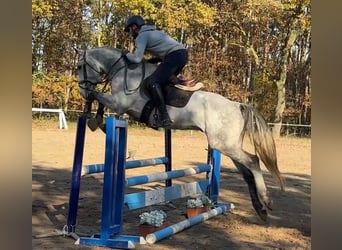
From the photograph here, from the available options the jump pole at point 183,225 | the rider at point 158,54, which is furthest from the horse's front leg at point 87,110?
the jump pole at point 183,225

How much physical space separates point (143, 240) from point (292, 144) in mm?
8962

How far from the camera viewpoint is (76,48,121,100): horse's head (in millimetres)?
3883

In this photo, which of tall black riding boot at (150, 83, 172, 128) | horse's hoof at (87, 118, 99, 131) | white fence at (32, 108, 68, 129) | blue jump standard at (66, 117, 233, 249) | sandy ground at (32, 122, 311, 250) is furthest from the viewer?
white fence at (32, 108, 68, 129)

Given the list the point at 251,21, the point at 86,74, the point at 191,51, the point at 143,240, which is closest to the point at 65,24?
the point at 191,51

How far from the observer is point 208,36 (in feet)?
50.9

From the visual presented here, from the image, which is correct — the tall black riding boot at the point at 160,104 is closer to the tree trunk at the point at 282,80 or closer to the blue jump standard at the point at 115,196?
the blue jump standard at the point at 115,196

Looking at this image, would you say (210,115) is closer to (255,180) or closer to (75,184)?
(255,180)

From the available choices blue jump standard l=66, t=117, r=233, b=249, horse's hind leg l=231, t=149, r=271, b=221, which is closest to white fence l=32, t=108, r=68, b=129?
blue jump standard l=66, t=117, r=233, b=249

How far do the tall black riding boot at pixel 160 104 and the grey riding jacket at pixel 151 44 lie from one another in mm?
267

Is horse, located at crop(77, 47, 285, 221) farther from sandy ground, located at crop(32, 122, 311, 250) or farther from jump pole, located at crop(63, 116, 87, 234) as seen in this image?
jump pole, located at crop(63, 116, 87, 234)

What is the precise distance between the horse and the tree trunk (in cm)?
912

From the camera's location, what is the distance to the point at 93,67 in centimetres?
388

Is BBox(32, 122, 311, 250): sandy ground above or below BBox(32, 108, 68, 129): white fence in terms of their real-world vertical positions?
below
